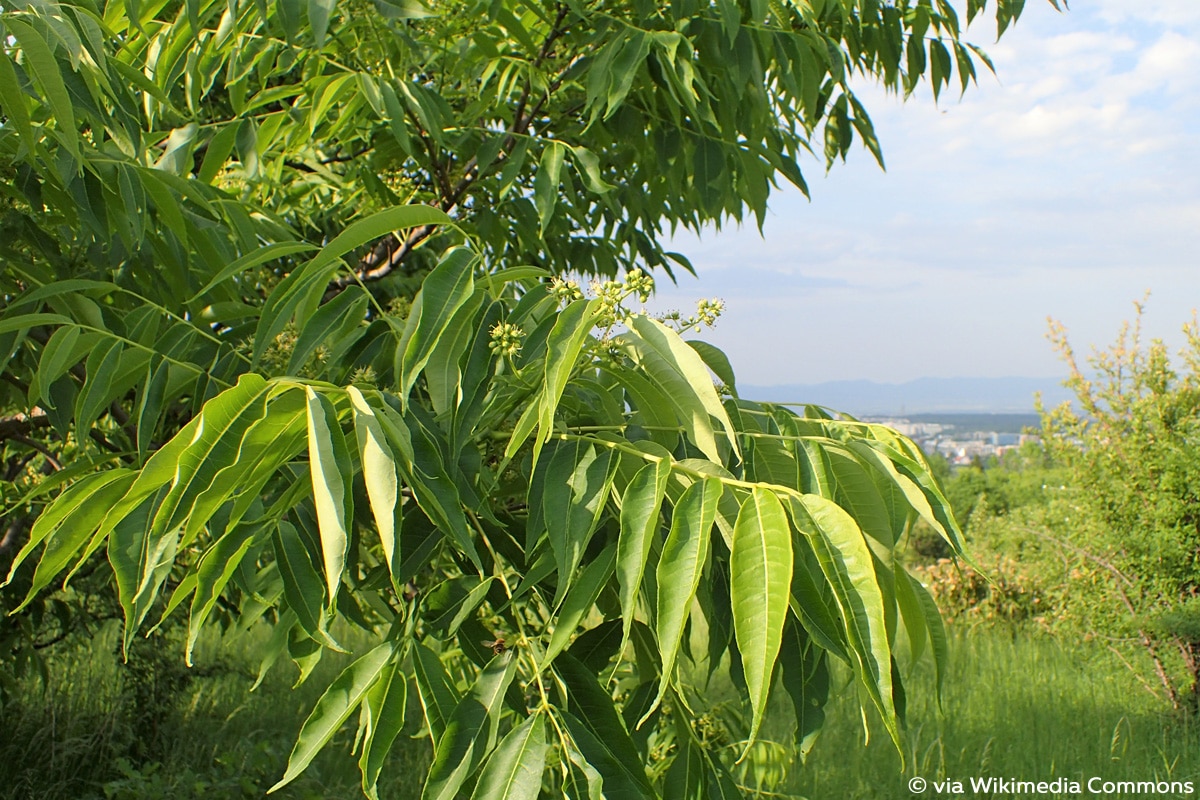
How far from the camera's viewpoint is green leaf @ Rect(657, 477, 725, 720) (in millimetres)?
936

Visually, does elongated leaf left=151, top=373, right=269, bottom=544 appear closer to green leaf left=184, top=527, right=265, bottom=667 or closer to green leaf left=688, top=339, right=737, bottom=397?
green leaf left=184, top=527, right=265, bottom=667

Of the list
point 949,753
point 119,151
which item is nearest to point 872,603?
point 119,151

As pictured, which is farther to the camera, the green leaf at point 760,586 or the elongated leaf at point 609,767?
the elongated leaf at point 609,767

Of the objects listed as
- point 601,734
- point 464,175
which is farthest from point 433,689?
A: point 464,175

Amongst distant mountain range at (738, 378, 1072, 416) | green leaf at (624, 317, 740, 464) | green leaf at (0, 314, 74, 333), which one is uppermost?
green leaf at (624, 317, 740, 464)

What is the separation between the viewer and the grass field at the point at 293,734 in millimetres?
3814

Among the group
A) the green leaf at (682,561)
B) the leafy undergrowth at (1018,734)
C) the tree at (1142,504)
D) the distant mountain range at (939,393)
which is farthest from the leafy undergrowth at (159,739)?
the distant mountain range at (939,393)

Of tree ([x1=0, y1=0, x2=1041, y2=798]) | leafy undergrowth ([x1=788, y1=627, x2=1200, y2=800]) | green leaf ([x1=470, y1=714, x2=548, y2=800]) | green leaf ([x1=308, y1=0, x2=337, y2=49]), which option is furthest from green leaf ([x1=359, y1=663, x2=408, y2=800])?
leafy undergrowth ([x1=788, y1=627, x2=1200, y2=800])

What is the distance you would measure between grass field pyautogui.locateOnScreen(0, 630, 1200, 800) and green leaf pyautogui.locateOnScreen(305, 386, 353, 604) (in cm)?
295

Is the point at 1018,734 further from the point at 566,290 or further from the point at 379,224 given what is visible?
the point at 379,224

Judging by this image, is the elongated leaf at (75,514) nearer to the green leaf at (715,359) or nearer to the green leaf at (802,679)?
the green leaf at (715,359)

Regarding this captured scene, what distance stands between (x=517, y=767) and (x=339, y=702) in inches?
9.1

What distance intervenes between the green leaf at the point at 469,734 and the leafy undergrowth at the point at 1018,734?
2.86 m

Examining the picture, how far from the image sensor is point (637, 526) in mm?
1031
